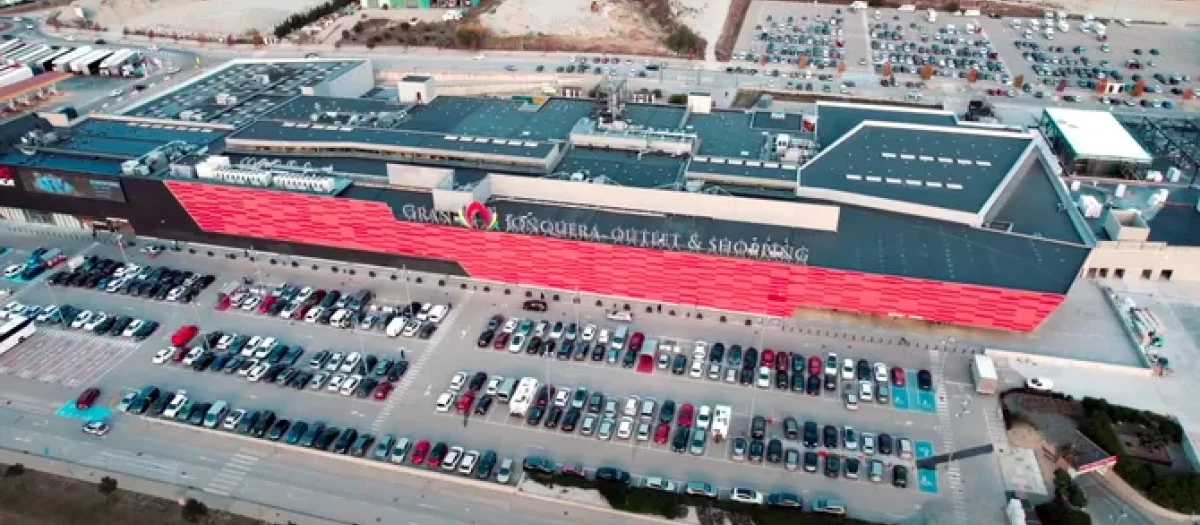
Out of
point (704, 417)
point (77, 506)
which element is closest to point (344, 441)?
point (77, 506)

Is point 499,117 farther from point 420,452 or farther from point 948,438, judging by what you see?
point 948,438

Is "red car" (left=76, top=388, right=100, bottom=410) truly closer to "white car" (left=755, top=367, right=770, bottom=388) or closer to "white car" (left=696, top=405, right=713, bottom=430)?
"white car" (left=696, top=405, right=713, bottom=430)

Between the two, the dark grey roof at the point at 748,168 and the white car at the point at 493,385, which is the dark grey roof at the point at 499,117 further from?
the white car at the point at 493,385

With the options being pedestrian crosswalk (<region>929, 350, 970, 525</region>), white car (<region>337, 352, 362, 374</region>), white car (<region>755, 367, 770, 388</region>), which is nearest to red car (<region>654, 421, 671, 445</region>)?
white car (<region>755, 367, 770, 388</region>)

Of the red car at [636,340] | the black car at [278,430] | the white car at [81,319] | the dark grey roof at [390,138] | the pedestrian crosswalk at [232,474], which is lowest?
the pedestrian crosswalk at [232,474]

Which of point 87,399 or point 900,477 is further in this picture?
point 87,399

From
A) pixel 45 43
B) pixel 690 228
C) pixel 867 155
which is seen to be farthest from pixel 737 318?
pixel 45 43

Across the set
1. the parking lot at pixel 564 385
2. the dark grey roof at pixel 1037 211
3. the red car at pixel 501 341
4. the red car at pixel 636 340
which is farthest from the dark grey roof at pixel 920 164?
the red car at pixel 501 341

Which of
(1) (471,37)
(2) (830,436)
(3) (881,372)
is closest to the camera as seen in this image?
(2) (830,436)
